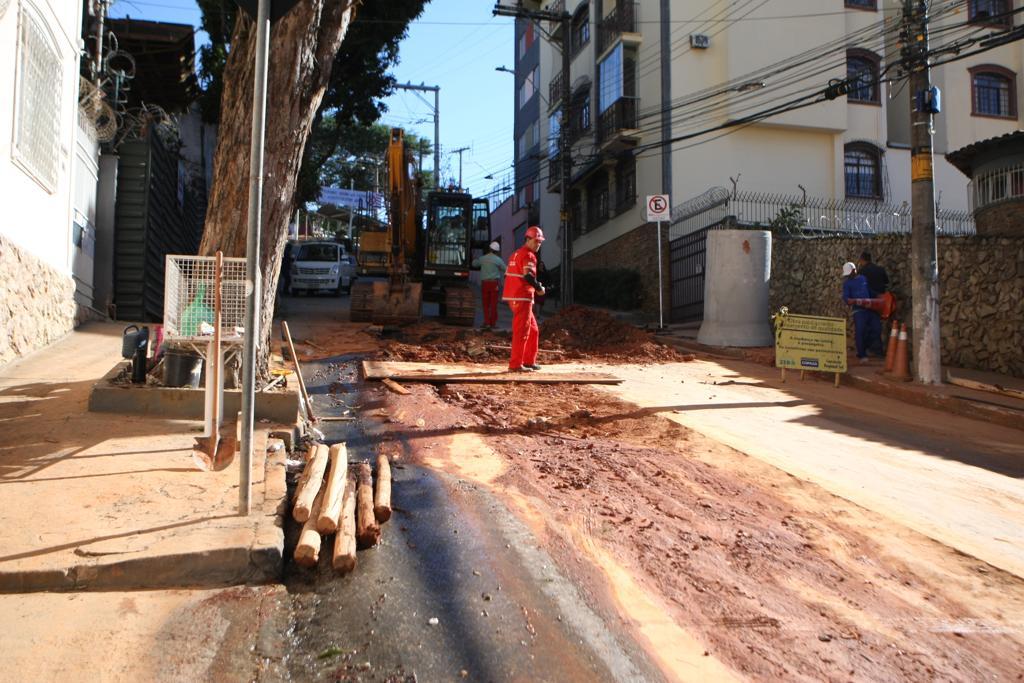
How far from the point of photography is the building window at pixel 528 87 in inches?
1451

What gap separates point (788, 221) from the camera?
761 inches

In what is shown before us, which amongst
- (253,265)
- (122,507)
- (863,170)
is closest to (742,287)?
(253,265)

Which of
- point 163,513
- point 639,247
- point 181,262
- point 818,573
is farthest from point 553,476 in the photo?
point 639,247

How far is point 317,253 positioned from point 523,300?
1817 cm

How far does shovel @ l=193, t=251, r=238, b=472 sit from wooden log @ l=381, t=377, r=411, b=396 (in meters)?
3.12

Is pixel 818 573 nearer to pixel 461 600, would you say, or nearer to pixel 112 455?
pixel 461 600

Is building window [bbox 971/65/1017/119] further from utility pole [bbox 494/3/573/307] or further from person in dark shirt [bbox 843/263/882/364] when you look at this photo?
person in dark shirt [bbox 843/263/882/364]

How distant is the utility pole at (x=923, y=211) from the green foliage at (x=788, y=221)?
23.4 feet

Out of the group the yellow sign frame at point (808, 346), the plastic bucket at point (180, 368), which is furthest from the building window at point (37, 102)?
the yellow sign frame at point (808, 346)

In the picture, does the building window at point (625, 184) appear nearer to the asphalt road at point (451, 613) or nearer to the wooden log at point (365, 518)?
the wooden log at point (365, 518)

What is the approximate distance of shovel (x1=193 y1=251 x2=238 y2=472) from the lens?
5043 mm

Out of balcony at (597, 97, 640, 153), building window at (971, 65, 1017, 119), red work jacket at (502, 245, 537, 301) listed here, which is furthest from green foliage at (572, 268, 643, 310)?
red work jacket at (502, 245, 537, 301)

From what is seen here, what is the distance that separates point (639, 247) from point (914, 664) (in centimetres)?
2164

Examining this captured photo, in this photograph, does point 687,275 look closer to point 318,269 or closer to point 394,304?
point 394,304
